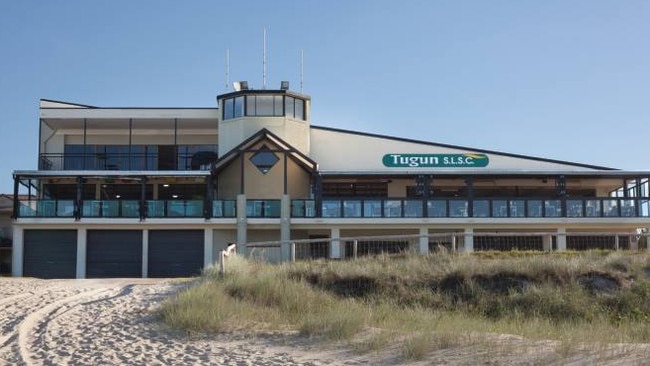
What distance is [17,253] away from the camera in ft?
124

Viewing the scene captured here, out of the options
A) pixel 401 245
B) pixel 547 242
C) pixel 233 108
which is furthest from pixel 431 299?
pixel 233 108

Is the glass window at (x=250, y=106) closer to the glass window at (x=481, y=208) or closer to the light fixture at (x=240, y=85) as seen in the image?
the light fixture at (x=240, y=85)

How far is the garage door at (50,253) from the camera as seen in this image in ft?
124

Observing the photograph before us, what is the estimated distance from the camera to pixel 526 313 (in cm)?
2047

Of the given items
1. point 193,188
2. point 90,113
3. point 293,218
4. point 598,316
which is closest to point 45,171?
point 90,113

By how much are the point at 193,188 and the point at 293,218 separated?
680 cm

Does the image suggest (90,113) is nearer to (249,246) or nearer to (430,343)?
(249,246)

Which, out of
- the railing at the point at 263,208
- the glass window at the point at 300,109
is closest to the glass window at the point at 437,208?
the railing at the point at 263,208

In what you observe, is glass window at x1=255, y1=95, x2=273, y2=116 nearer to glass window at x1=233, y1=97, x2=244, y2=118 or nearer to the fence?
glass window at x1=233, y1=97, x2=244, y2=118

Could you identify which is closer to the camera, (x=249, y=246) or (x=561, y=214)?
(x=249, y=246)

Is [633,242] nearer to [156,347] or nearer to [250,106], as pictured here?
[250,106]

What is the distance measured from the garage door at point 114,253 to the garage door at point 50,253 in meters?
0.82

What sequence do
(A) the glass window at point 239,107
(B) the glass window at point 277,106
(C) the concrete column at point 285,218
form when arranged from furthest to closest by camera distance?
(A) the glass window at point 239,107 < (B) the glass window at point 277,106 < (C) the concrete column at point 285,218

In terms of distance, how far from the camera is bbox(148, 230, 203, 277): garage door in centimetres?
3784
